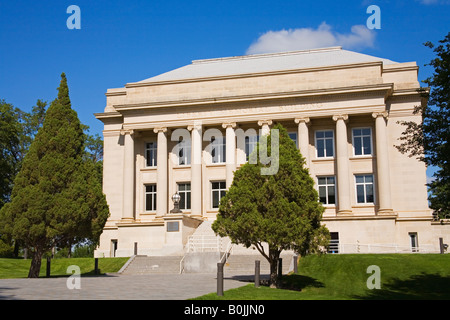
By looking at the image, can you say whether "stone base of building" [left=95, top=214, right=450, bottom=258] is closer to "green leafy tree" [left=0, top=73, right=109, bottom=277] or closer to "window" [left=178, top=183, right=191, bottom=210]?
"window" [left=178, top=183, right=191, bottom=210]

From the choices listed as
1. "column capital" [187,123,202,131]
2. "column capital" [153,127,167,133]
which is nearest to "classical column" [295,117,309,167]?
"column capital" [187,123,202,131]

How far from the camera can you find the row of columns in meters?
38.9

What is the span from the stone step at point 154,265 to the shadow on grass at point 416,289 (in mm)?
12065

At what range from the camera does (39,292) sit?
52.9 feet

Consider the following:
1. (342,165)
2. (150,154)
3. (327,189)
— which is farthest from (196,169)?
(342,165)

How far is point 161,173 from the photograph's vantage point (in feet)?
141

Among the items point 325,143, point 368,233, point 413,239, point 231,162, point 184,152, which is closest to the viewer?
point 368,233

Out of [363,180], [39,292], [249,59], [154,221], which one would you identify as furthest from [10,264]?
[249,59]

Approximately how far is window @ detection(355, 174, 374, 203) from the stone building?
3.0 inches

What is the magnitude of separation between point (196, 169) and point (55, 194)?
59.8 ft

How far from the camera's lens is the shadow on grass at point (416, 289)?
20.0 meters

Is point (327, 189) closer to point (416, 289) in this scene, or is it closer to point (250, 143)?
point (250, 143)

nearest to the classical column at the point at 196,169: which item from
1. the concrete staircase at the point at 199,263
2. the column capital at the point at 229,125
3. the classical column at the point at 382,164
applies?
the column capital at the point at 229,125
